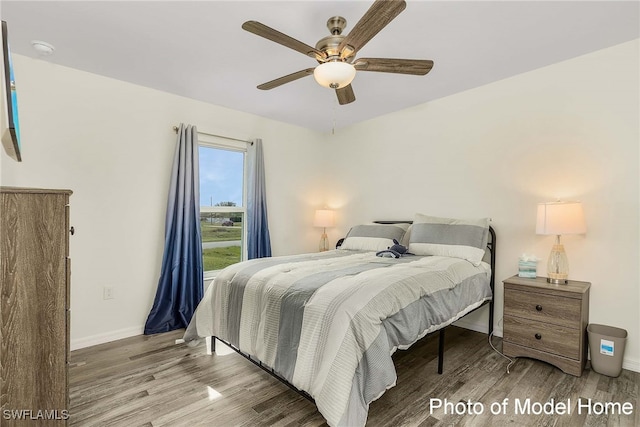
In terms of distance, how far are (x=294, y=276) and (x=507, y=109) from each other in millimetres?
2596

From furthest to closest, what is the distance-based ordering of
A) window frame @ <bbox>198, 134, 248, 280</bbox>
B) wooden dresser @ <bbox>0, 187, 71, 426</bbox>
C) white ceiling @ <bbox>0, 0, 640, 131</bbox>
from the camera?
1. window frame @ <bbox>198, 134, 248, 280</bbox>
2. white ceiling @ <bbox>0, 0, 640, 131</bbox>
3. wooden dresser @ <bbox>0, 187, 71, 426</bbox>

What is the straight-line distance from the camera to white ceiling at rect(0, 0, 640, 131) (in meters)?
1.97

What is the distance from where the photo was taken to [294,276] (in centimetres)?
207

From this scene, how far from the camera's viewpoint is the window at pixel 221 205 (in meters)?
3.71

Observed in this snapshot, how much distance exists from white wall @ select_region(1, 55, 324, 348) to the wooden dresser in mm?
1527

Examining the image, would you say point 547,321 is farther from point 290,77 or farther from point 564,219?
point 290,77

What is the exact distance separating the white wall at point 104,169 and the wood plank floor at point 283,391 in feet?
1.61

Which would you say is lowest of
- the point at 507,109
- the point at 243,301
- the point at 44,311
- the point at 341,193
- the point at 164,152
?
the point at 243,301

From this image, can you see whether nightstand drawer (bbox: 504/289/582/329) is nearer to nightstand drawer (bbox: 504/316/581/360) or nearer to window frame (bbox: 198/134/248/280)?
nightstand drawer (bbox: 504/316/581/360)

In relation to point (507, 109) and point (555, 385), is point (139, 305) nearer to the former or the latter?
point (555, 385)

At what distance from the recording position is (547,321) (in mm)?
2344

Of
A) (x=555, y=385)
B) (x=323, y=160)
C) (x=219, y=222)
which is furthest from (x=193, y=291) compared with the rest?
(x=555, y=385)

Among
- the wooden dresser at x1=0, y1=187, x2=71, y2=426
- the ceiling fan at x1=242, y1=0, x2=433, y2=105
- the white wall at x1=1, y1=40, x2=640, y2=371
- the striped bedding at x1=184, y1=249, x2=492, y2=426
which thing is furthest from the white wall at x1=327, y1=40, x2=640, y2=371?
the wooden dresser at x1=0, y1=187, x2=71, y2=426

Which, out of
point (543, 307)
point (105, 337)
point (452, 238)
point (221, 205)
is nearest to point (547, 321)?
point (543, 307)
